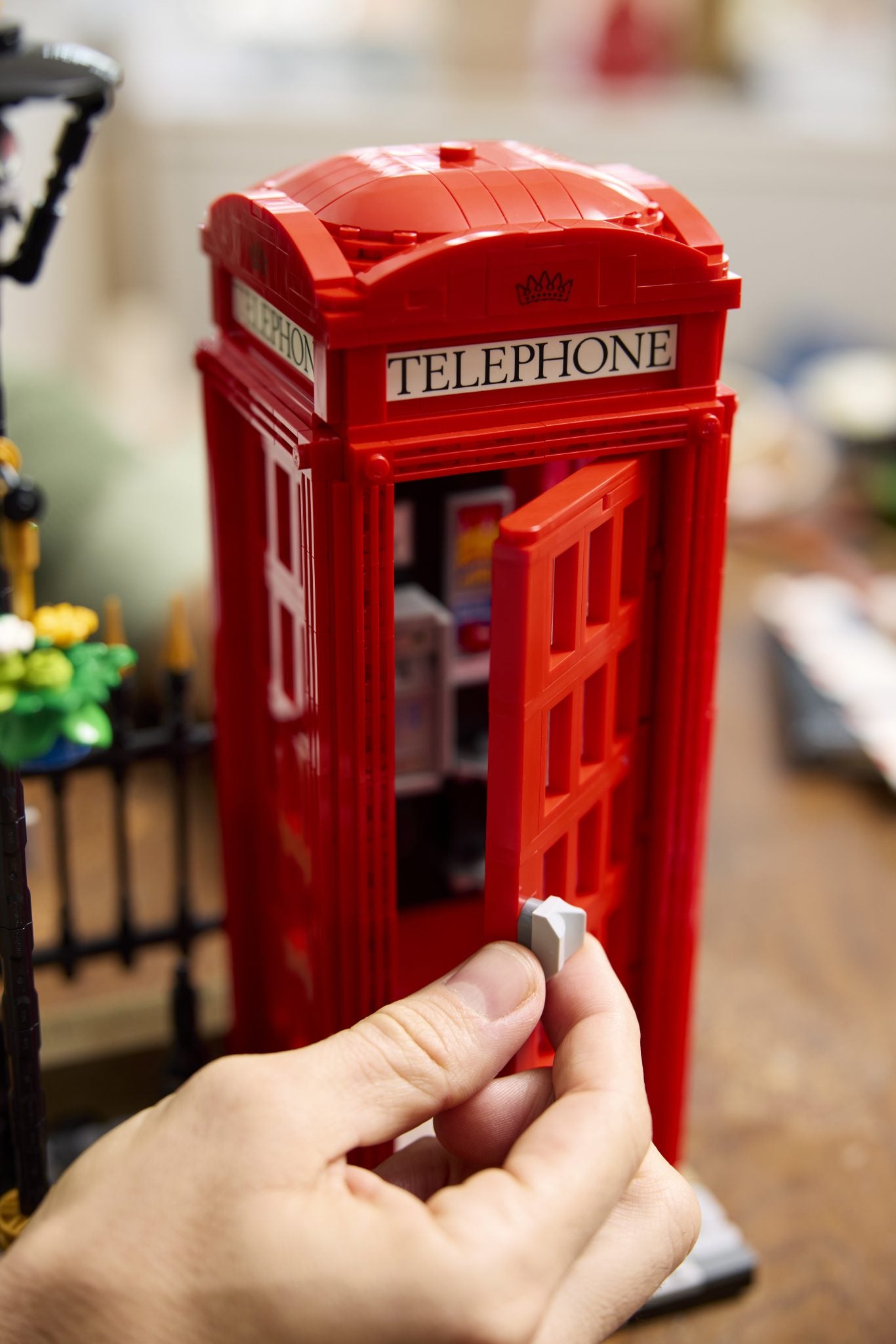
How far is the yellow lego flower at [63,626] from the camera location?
0.61 metres

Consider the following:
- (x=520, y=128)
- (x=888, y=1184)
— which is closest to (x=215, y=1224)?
(x=888, y=1184)

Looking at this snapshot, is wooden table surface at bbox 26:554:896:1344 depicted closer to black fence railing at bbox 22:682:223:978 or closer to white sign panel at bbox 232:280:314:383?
black fence railing at bbox 22:682:223:978

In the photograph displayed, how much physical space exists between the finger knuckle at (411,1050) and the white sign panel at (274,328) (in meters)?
0.34

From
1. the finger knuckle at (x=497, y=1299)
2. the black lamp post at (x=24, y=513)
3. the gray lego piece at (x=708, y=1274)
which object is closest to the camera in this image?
the finger knuckle at (x=497, y=1299)

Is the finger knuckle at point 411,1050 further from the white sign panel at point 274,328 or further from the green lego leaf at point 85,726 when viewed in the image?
the white sign panel at point 274,328

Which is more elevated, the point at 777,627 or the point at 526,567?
the point at 526,567

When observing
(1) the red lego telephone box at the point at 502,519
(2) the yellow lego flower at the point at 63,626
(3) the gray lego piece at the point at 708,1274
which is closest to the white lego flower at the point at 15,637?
(2) the yellow lego flower at the point at 63,626

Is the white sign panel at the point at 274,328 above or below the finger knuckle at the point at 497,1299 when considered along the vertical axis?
above

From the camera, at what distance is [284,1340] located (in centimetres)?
57

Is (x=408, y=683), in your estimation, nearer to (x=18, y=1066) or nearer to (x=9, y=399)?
(x=18, y=1066)

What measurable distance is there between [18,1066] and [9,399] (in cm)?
128

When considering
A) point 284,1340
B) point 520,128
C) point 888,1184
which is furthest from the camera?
point 520,128

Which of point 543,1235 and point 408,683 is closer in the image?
point 543,1235

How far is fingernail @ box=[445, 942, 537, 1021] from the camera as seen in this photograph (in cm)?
71
